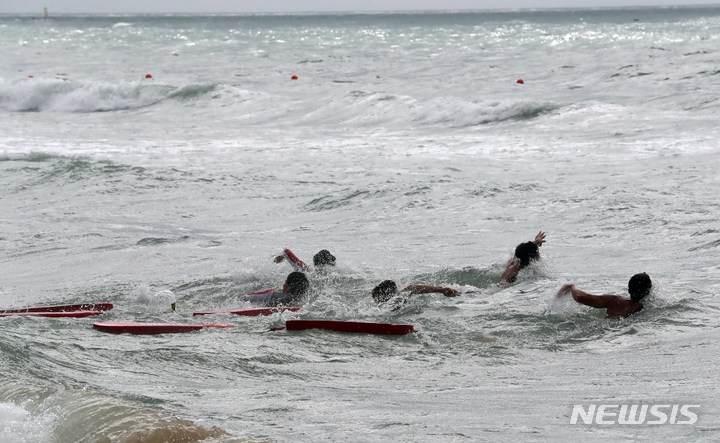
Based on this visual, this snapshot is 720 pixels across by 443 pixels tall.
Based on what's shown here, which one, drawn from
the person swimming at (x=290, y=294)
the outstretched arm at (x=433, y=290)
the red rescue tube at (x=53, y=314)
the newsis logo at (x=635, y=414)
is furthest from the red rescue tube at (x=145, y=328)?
the newsis logo at (x=635, y=414)

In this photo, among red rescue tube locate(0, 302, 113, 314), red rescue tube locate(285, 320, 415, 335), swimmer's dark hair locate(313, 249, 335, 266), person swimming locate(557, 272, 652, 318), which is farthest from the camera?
swimmer's dark hair locate(313, 249, 335, 266)

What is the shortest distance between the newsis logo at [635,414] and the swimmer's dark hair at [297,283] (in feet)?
15.9

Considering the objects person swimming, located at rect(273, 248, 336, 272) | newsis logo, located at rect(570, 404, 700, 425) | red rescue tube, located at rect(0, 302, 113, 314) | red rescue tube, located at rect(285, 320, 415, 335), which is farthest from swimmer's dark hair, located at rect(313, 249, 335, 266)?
newsis logo, located at rect(570, 404, 700, 425)

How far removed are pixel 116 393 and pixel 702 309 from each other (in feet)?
18.8

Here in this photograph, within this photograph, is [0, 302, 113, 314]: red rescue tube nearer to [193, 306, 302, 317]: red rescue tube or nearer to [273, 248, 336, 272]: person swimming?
[193, 306, 302, 317]: red rescue tube

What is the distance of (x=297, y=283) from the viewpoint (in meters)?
11.5

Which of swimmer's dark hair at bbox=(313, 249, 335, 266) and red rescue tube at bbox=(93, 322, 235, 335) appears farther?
swimmer's dark hair at bbox=(313, 249, 335, 266)

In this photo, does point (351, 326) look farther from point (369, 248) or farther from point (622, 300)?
point (369, 248)

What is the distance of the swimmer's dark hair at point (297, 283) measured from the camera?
11469mm

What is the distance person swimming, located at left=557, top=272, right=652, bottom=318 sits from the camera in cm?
1001

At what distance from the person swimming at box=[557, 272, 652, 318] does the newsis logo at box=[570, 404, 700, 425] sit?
9.71 ft

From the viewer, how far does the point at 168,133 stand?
27141 millimetres

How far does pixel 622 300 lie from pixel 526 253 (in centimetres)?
209

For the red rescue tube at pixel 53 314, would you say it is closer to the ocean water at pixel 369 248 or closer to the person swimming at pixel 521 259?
the ocean water at pixel 369 248
